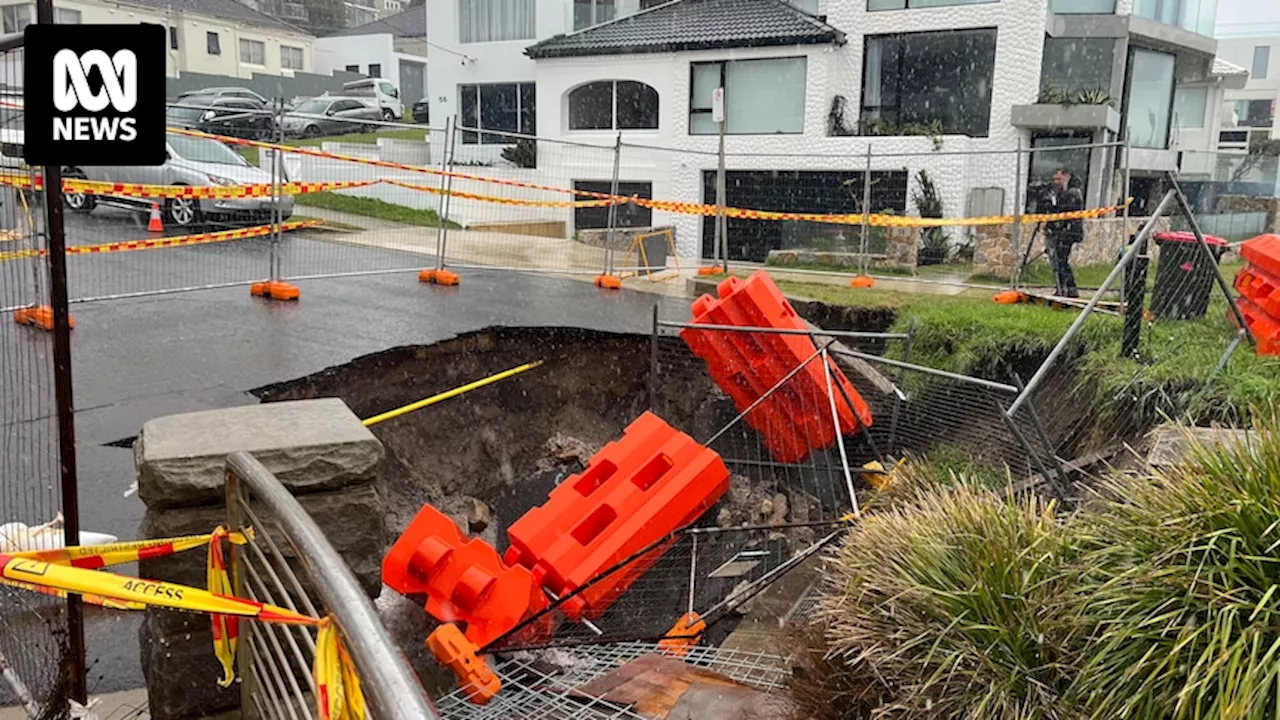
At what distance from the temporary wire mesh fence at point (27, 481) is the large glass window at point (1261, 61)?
198ft

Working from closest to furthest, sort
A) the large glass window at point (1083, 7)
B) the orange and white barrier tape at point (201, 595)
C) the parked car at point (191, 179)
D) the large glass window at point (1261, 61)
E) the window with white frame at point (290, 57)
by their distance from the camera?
the orange and white barrier tape at point (201, 595) < the parked car at point (191, 179) < the large glass window at point (1083, 7) < the window with white frame at point (290, 57) < the large glass window at point (1261, 61)

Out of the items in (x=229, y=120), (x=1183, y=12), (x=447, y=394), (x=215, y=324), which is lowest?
(x=447, y=394)

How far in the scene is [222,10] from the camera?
124 ft

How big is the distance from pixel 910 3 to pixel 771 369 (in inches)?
593

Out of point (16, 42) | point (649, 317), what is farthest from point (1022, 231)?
point (16, 42)

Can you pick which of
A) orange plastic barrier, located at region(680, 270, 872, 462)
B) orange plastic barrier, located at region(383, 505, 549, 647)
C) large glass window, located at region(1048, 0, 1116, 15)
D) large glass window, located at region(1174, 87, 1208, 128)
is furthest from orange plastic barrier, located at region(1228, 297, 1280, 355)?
large glass window, located at region(1174, 87, 1208, 128)

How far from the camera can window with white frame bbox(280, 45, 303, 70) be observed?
45688 millimetres

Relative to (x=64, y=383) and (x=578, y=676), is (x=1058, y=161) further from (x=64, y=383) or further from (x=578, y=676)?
(x=64, y=383)

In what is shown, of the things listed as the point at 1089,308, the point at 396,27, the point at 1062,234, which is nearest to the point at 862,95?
the point at 1062,234

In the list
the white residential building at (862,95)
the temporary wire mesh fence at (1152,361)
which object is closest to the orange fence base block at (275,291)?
the temporary wire mesh fence at (1152,361)

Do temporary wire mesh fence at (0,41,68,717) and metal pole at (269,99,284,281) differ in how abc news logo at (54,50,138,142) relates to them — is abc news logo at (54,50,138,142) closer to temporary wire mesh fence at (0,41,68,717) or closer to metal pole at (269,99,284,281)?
temporary wire mesh fence at (0,41,68,717)

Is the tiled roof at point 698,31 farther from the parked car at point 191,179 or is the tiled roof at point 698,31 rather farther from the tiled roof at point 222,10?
the tiled roof at point 222,10

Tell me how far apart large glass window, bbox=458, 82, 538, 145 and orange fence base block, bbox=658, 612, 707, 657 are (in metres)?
22.2

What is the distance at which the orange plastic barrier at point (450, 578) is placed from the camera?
17.8 ft
